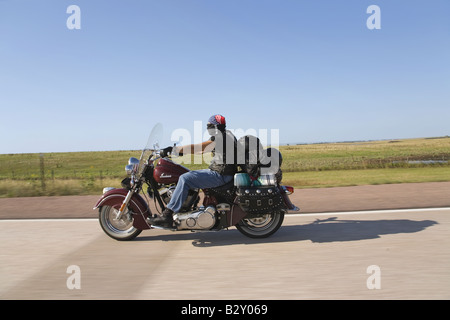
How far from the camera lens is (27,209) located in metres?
8.82

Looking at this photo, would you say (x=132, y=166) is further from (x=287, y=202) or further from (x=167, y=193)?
(x=287, y=202)

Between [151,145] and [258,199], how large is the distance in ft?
5.66

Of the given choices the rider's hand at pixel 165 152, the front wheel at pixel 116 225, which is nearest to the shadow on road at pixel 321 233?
the front wheel at pixel 116 225

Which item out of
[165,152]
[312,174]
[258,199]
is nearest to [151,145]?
[165,152]

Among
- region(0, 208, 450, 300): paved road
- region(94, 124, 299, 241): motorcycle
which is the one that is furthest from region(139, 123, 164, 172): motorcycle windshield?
region(0, 208, 450, 300): paved road

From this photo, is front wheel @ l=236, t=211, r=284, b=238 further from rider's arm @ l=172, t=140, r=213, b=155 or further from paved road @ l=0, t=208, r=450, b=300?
rider's arm @ l=172, t=140, r=213, b=155

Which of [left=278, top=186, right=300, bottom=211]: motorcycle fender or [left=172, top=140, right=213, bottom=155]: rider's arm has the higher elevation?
[left=172, top=140, right=213, bottom=155]: rider's arm

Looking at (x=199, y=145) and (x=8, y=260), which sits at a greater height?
(x=199, y=145)

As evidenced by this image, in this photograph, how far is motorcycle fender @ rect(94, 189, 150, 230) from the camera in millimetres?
5461

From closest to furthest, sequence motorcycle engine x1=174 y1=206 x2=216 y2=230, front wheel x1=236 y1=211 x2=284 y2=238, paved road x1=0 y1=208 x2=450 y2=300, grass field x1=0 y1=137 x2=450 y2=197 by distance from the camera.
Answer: paved road x1=0 y1=208 x2=450 y2=300 → motorcycle engine x1=174 y1=206 x2=216 y2=230 → front wheel x1=236 y1=211 x2=284 y2=238 → grass field x1=0 y1=137 x2=450 y2=197

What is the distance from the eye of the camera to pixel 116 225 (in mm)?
5672
